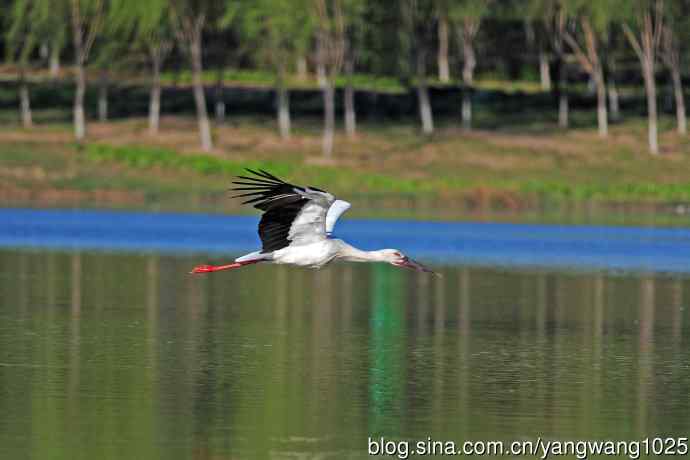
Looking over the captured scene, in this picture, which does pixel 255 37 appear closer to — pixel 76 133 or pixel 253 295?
pixel 76 133

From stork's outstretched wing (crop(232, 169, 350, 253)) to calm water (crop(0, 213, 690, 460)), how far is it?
1.40m

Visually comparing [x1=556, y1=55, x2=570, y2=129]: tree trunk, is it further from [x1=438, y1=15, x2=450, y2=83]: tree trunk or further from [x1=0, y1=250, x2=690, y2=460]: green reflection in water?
[x1=0, y1=250, x2=690, y2=460]: green reflection in water

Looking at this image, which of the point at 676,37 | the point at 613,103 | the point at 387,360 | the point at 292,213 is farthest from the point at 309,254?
the point at 613,103

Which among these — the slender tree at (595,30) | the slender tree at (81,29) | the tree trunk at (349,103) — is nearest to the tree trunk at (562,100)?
the slender tree at (595,30)

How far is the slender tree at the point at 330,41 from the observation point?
66812 millimetres

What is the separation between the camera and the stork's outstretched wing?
711 inches

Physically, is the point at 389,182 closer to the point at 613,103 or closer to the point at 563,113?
the point at 563,113

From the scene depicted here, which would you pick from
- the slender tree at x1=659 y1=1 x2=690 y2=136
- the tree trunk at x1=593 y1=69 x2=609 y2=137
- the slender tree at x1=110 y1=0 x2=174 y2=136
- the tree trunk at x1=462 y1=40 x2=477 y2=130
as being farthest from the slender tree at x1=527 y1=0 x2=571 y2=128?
the slender tree at x1=110 y1=0 x2=174 y2=136

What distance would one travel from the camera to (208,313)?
81.3 feet

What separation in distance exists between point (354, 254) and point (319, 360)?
131 centimetres

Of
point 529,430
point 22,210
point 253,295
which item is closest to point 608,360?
point 529,430

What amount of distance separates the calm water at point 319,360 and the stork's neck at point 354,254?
1146 millimetres

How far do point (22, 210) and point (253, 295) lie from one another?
24.5 m

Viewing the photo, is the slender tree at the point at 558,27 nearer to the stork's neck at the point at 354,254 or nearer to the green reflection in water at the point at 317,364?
the green reflection in water at the point at 317,364
